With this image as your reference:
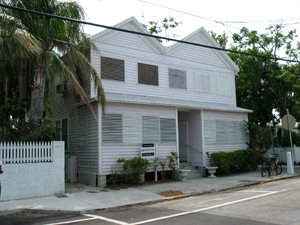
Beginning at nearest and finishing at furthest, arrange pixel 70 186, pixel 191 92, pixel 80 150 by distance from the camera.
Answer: pixel 70 186 → pixel 80 150 → pixel 191 92

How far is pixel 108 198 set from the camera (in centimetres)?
1043

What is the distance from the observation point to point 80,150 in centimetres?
1465

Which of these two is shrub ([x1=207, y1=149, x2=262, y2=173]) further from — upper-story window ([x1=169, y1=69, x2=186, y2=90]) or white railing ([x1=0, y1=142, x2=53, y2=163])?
white railing ([x1=0, y1=142, x2=53, y2=163])

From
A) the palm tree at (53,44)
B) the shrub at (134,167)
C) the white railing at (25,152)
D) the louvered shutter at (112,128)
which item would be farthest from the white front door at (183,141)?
the white railing at (25,152)

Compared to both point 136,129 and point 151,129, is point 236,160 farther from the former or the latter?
point 136,129

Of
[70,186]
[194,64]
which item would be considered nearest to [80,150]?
[70,186]

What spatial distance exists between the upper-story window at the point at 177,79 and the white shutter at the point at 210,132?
2.48 m

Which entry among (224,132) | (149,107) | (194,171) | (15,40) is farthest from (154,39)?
(15,40)

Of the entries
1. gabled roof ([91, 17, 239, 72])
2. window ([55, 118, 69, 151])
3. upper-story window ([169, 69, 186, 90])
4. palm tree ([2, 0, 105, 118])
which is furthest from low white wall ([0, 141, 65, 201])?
upper-story window ([169, 69, 186, 90])

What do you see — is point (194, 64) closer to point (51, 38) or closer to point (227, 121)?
point (227, 121)

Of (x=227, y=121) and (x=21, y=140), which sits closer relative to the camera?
(x=21, y=140)

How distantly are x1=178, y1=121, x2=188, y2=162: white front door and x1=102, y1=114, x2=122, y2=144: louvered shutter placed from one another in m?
5.08

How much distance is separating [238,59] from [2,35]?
60.3 feet

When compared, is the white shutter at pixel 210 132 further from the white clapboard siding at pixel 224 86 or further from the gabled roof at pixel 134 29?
the gabled roof at pixel 134 29
